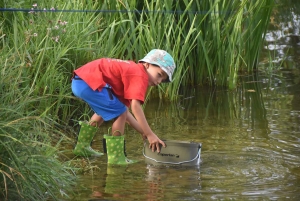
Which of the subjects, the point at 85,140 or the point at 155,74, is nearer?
the point at 155,74

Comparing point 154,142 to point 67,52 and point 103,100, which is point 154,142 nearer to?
point 103,100

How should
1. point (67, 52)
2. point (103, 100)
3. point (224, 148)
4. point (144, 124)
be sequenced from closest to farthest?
1. point (144, 124)
2. point (103, 100)
3. point (224, 148)
4. point (67, 52)

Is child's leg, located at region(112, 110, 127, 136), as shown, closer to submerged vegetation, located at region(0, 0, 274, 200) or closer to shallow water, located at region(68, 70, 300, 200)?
shallow water, located at region(68, 70, 300, 200)

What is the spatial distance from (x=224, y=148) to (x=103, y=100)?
0.98 meters

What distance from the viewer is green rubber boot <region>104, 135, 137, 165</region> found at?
4.81 metres

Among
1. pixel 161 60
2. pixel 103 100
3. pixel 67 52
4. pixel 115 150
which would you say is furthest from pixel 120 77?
pixel 67 52

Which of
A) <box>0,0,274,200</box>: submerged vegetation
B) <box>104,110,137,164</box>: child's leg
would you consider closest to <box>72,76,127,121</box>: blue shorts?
<box>104,110,137,164</box>: child's leg

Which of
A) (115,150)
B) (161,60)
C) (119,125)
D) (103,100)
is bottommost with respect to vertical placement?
(115,150)

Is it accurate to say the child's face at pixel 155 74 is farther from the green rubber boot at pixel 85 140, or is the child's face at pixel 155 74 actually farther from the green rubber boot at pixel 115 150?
the green rubber boot at pixel 85 140

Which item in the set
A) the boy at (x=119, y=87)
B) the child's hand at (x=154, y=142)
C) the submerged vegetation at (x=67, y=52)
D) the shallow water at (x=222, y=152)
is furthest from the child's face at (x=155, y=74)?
the submerged vegetation at (x=67, y=52)

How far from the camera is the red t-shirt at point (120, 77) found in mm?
4719

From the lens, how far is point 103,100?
487 cm

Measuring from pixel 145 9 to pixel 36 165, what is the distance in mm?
3683

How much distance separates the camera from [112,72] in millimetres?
4910
